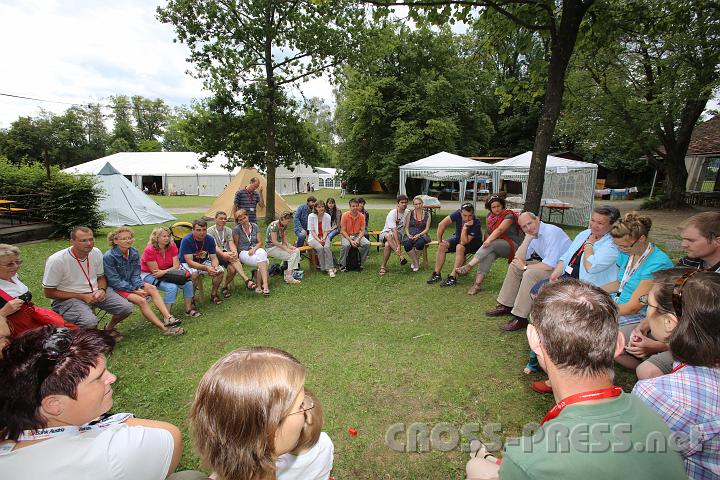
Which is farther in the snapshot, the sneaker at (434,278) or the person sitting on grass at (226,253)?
A: the sneaker at (434,278)

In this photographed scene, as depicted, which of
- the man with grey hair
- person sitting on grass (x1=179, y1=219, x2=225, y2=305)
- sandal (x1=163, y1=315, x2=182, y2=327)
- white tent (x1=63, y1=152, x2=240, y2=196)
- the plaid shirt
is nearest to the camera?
the plaid shirt

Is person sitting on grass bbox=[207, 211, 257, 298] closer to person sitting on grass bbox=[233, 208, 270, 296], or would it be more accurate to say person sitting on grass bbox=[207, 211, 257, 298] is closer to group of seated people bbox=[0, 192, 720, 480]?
person sitting on grass bbox=[233, 208, 270, 296]

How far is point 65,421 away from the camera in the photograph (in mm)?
1403

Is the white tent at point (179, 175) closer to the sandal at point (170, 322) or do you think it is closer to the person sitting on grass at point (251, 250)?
the person sitting on grass at point (251, 250)

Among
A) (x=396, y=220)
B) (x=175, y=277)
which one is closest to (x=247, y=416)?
(x=175, y=277)

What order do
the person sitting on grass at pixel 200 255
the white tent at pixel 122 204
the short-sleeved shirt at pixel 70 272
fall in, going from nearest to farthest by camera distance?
1. the short-sleeved shirt at pixel 70 272
2. the person sitting on grass at pixel 200 255
3. the white tent at pixel 122 204

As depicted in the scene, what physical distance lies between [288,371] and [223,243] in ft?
17.7

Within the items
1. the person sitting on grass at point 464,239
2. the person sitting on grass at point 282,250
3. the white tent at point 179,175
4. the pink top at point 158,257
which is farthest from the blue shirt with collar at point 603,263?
the white tent at point 179,175

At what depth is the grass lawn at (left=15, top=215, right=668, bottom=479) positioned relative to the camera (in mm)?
2824

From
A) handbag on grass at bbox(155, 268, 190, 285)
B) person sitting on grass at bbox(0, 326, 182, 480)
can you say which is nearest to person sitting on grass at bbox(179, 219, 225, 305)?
handbag on grass at bbox(155, 268, 190, 285)

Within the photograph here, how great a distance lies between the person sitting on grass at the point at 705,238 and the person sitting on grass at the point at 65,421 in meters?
3.77

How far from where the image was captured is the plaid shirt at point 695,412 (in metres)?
1.52

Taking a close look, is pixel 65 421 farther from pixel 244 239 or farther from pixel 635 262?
pixel 244 239

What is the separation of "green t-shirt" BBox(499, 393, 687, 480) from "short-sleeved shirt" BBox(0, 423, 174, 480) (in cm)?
136
